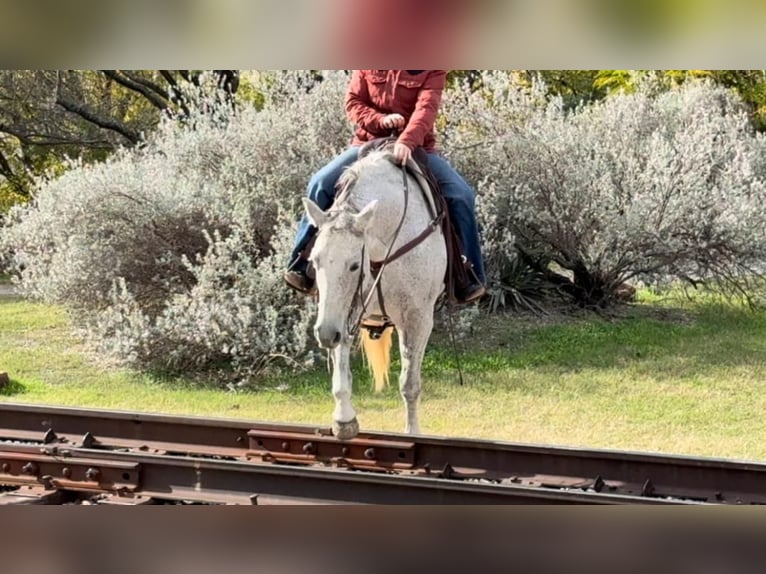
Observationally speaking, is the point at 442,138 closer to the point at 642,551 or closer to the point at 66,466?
the point at 66,466

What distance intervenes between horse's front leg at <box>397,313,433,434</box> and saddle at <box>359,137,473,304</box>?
0.39 metres

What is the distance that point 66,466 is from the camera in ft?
15.8

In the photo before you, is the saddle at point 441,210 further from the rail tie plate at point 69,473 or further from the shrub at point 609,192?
the shrub at point 609,192

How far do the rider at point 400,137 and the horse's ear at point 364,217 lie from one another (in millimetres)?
A: 726

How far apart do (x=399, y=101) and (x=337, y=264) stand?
1546 millimetres

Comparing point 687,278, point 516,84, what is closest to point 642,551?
point 687,278

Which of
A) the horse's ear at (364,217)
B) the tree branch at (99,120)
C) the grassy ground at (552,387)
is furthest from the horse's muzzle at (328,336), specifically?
the tree branch at (99,120)

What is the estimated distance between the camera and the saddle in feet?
18.2

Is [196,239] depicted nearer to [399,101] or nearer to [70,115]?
[399,101]

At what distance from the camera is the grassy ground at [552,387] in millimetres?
7656

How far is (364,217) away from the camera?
4.63 metres

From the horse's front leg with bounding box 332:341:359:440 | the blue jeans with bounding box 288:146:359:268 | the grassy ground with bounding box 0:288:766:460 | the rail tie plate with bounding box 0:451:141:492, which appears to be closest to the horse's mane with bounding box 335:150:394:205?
the blue jeans with bounding box 288:146:359:268

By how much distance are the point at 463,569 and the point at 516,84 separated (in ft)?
32.7

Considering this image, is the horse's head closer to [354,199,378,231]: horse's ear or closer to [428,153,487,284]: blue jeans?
Answer: [354,199,378,231]: horse's ear
